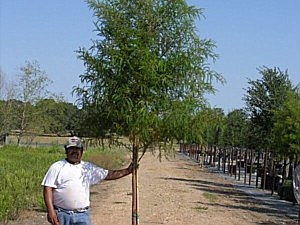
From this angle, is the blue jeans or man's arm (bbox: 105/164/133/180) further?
man's arm (bbox: 105/164/133/180)

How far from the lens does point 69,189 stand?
6.92 metres

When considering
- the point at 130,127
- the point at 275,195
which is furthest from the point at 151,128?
the point at 275,195

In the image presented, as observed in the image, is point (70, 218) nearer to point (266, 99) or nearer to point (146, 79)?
point (146, 79)

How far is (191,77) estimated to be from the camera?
360 inches

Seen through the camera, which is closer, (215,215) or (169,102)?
(169,102)

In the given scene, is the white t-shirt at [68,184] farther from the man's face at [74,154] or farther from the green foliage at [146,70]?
the green foliage at [146,70]

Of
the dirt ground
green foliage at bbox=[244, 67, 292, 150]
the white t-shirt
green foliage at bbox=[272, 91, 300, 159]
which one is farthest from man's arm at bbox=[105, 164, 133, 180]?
green foliage at bbox=[244, 67, 292, 150]

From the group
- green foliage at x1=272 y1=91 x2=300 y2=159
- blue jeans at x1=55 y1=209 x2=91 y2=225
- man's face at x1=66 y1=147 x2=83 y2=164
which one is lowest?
blue jeans at x1=55 y1=209 x2=91 y2=225

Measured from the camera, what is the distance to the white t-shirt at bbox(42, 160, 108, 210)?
22.7 ft

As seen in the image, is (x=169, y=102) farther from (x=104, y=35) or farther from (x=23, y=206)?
(x=23, y=206)

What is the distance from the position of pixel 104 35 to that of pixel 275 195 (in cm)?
1776

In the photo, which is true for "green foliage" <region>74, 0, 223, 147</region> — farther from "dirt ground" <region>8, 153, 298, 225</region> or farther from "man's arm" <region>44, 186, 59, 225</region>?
"dirt ground" <region>8, 153, 298, 225</region>

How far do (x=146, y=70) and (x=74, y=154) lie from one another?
83.8 inches

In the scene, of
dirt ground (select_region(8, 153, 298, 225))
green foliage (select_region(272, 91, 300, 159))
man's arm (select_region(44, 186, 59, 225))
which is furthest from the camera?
green foliage (select_region(272, 91, 300, 159))
